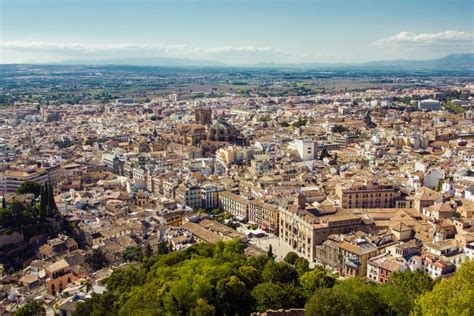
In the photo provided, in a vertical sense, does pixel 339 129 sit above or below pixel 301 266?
above

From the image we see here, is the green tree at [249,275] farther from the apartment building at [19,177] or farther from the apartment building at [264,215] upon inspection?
the apartment building at [19,177]

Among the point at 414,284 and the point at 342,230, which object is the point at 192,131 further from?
the point at 414,284

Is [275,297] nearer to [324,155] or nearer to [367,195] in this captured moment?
[367,195]

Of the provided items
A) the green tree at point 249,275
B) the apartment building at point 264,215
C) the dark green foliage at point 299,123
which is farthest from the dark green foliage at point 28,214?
the dark green foliage at point 299,123

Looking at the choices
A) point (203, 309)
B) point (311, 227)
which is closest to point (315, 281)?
Result: point (203, 309)

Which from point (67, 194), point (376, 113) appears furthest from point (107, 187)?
point (376, 113)

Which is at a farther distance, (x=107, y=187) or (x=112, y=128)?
(x=112, y=128)
